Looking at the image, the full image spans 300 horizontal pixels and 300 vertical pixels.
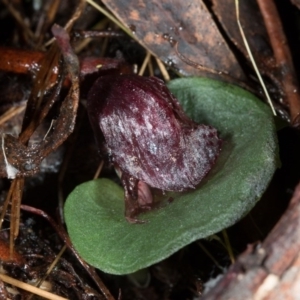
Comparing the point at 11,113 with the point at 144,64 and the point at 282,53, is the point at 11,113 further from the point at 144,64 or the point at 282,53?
the point at 282,53

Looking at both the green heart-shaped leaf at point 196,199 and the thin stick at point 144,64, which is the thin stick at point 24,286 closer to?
the green heart-shaped leaf at point 196,199

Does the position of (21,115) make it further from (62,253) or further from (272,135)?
(272,135)

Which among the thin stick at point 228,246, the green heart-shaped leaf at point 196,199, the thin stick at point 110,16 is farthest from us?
the thin stick at point 110,16

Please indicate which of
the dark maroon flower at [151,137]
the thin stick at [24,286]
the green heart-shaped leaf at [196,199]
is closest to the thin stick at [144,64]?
the green heart-shaped leaf at [196,199]

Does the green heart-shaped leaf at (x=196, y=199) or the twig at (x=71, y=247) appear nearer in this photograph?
the green heart-shaped leaf at (x=196, y=199)

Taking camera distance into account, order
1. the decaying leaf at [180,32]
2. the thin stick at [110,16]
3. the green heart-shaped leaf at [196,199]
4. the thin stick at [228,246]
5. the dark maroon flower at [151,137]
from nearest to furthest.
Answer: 1. the green heart-shaped leaf at [196,199]
2. the dark maroon flower at [151,137]
3. the thin stick at [228,246]
4. the decaying leaf at [180,32]
5. the thin stick at [110,16]

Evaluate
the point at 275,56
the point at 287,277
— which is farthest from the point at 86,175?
the point at 287,277
